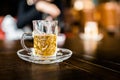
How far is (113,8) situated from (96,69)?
11.2 ft

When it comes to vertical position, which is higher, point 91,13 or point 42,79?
point 91,13

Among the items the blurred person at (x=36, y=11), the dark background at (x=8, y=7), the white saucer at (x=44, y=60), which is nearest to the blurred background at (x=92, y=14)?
the dark background at (x=8, y=7)

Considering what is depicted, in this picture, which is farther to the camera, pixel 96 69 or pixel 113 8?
pixel 113 8

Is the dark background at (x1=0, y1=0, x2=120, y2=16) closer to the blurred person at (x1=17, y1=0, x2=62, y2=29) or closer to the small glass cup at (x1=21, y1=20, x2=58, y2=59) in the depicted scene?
the blurred person at (x1=17, y1=0, x2=62, y2=29)

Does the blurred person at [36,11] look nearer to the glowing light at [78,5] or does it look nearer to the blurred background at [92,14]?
the blurred background at [92,14]

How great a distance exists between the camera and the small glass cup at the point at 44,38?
793mm

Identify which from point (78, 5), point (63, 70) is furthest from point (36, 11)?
point (78, 5)

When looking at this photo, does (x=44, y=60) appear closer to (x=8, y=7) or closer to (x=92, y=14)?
(x=8, y=7)

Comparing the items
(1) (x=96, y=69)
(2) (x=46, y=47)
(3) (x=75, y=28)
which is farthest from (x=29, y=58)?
(3) (x=75, y=28)

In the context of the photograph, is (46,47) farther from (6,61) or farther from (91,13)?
Result: (91,13)

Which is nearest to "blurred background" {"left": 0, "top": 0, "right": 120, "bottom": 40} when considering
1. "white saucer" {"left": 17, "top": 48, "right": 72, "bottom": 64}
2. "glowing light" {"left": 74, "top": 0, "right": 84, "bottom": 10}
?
"glowing light" {"left": 74, "top": 0, "right": 84, "bottom": 10}

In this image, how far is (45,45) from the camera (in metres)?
0.80

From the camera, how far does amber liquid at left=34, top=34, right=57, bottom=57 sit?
2.60 feet

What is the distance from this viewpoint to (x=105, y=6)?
4.07 metres
